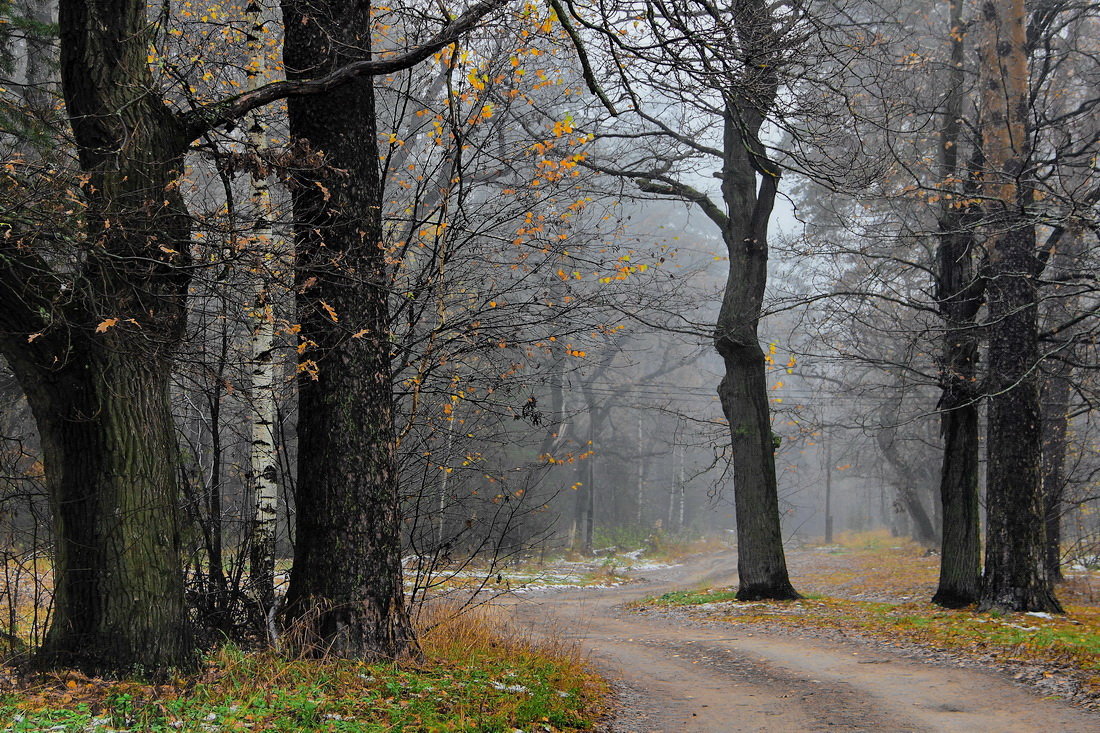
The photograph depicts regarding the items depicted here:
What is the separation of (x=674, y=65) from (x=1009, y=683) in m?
6.00

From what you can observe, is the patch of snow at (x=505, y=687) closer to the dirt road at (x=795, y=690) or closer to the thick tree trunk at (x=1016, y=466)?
the dirt road at (x=795, y=690)

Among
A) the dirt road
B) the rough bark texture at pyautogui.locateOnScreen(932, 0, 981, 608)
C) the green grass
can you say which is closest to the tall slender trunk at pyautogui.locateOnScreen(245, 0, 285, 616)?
the green grass

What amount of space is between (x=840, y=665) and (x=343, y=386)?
572 cm

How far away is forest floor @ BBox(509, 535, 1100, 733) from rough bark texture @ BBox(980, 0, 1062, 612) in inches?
25.0

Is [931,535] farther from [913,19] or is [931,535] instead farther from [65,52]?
[65,52]

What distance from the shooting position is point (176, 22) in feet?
27.7

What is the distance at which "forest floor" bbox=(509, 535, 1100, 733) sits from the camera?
5.91m

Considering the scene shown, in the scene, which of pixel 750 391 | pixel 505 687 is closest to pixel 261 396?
pixel 505 687

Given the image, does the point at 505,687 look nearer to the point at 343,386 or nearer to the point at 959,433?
the point at 343,386

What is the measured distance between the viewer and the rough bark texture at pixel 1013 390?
32.4 feet

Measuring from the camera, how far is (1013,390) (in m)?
10.1

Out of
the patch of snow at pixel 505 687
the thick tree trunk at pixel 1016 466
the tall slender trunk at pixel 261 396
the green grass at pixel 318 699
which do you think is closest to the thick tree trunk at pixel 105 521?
the green grass at pixel 318 699

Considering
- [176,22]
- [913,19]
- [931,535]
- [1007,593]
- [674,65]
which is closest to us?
[674,65]

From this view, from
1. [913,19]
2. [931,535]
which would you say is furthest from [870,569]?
[913,19]
